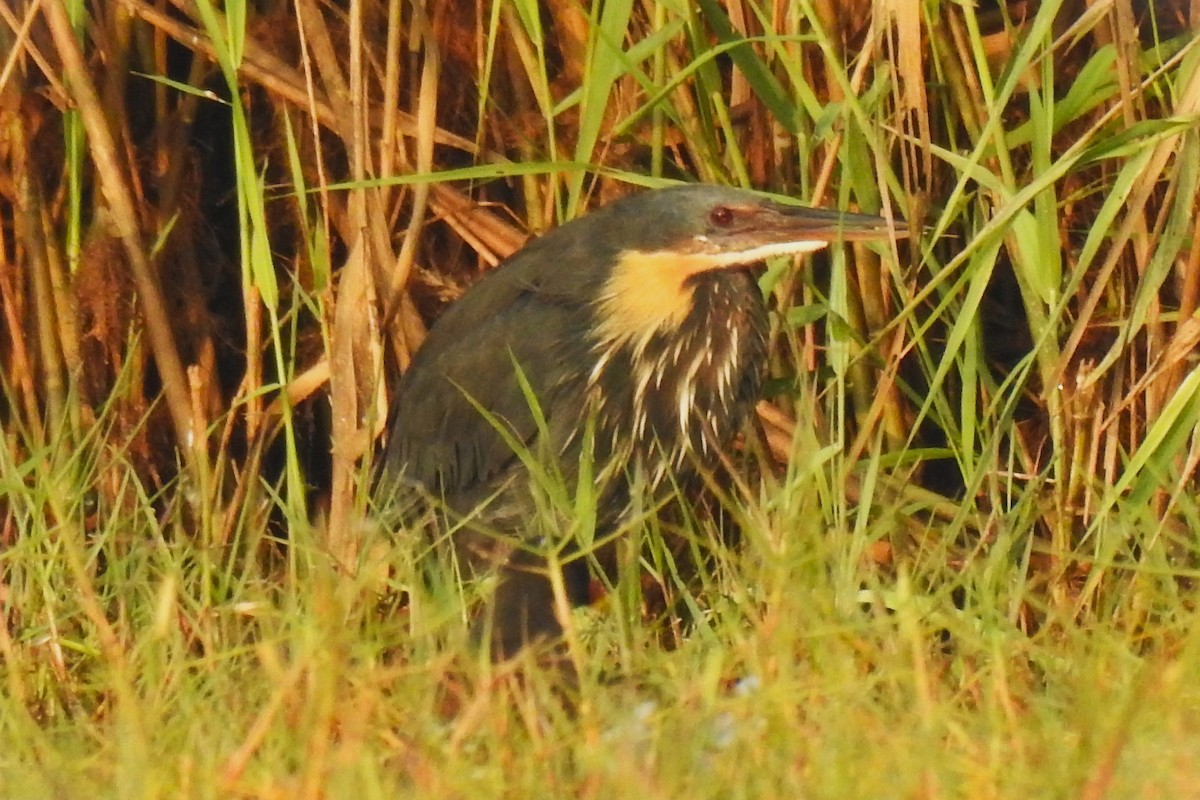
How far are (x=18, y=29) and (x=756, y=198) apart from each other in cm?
135

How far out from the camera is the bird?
367 centimetres

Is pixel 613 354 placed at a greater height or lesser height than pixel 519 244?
lesser

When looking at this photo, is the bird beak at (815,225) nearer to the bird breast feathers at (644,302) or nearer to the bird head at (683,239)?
the bird head at (683,239)

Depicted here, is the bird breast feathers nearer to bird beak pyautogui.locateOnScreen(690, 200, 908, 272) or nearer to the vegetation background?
bird beak pyautogui.locateOnScreen(690, 200, 908, 272)

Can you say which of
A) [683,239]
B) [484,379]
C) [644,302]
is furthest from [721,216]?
[484,379]

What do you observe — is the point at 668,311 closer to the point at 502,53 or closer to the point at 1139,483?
the point at 502,53

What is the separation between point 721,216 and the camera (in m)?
3.60

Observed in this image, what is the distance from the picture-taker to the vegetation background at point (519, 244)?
8.36ft

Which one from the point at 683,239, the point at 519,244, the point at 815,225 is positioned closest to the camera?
the point at 815,225

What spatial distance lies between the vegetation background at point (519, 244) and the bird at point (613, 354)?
146mm

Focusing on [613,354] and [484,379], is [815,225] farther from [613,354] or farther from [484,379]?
[484,379]

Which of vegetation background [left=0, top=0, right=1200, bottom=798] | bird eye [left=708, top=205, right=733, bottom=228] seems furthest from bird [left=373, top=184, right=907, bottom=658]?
vegetation background [left=0, top=0, right=1200, bottom=798]

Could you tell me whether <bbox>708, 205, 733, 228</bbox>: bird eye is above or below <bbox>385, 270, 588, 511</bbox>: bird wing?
above

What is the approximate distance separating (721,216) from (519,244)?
0.58m
